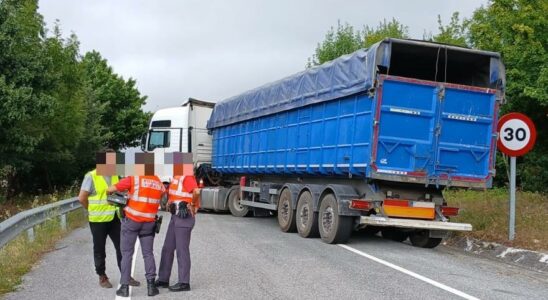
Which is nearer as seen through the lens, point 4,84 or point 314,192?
point 314,192

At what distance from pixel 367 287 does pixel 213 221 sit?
8.96m

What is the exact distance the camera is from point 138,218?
642cm

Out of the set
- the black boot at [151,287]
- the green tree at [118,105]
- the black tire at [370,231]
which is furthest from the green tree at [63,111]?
the green tree at [118,105]

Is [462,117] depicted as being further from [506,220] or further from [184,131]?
[184,131]

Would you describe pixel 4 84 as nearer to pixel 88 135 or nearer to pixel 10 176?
pixel 10 176

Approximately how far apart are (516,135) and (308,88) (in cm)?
424

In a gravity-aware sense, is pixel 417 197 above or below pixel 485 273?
above

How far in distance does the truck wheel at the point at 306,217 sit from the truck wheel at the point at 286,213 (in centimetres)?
24

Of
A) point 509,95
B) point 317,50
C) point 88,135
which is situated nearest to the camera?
point 509,95

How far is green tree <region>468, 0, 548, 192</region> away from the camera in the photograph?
57.6ft

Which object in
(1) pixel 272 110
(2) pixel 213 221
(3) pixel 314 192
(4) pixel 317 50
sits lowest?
(2) pixel 213 221

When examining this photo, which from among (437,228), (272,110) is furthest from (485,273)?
(272,110)

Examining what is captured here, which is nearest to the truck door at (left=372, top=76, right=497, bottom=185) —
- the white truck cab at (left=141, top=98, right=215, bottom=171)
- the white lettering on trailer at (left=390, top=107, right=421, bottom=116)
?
the white lettering on trailer at (left=390, top=107, right=421, bottom=116)

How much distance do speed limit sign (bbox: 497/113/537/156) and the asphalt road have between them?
6.83ft
